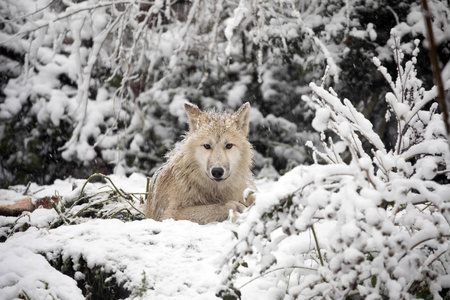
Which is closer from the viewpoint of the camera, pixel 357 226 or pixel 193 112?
pixel 357 226

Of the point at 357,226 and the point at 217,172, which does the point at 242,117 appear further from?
the point at 357,226

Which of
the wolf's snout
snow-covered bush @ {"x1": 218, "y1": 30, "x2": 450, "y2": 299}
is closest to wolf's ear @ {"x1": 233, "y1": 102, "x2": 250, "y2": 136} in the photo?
the wolf's snout

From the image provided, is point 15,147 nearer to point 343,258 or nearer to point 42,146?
point 42,146

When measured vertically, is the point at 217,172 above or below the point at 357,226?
below

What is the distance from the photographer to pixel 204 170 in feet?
13.2

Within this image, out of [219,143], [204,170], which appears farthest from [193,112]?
[204,170]

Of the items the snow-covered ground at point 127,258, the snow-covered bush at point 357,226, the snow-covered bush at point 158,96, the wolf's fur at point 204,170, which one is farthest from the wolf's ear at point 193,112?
the snow-covered bush at point 158,96

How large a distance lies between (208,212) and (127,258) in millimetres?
1323

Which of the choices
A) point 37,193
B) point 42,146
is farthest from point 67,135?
point 37,193

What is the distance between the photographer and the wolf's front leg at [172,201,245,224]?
144 inches

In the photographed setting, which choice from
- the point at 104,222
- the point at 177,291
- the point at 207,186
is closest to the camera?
the point at 177,291

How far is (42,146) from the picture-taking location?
7.77 m

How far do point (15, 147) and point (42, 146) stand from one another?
0.53 metres

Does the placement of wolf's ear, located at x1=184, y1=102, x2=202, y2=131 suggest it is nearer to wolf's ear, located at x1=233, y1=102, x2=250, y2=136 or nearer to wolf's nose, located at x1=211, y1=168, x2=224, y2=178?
wolf's ear, located at x1=233, y1=102, x2=250, y2=136
